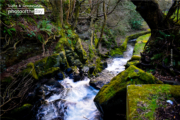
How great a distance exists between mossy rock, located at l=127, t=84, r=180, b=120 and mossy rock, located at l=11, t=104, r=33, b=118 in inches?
164

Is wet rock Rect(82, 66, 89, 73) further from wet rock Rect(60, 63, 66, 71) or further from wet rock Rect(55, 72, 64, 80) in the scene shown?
wet rock Rect(55, 72, 64, 80)

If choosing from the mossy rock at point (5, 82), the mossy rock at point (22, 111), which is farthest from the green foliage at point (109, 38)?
the mossy rock at point (22, 111)

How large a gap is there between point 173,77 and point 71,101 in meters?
4.76

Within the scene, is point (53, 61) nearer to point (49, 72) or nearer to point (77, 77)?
point (49, 72)

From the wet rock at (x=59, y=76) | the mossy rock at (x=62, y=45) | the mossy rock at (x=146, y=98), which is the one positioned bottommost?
the wet rock at (x=59, y=76)

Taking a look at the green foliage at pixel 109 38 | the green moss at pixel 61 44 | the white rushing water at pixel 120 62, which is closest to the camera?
the green moss at pixel 61 44

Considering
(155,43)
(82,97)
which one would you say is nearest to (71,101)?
(82,97)

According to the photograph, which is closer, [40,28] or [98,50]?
[40,28]

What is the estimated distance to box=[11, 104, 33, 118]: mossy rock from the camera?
4.12 metres

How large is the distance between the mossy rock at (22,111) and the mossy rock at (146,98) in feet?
13.7

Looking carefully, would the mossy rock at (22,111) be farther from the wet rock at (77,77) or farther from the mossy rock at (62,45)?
the mossy rock at (62,45)

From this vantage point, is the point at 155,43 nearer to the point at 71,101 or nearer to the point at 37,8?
the point at 71,101

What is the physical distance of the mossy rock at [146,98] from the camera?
86.2 inches

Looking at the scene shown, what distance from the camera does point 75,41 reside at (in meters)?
9.61
